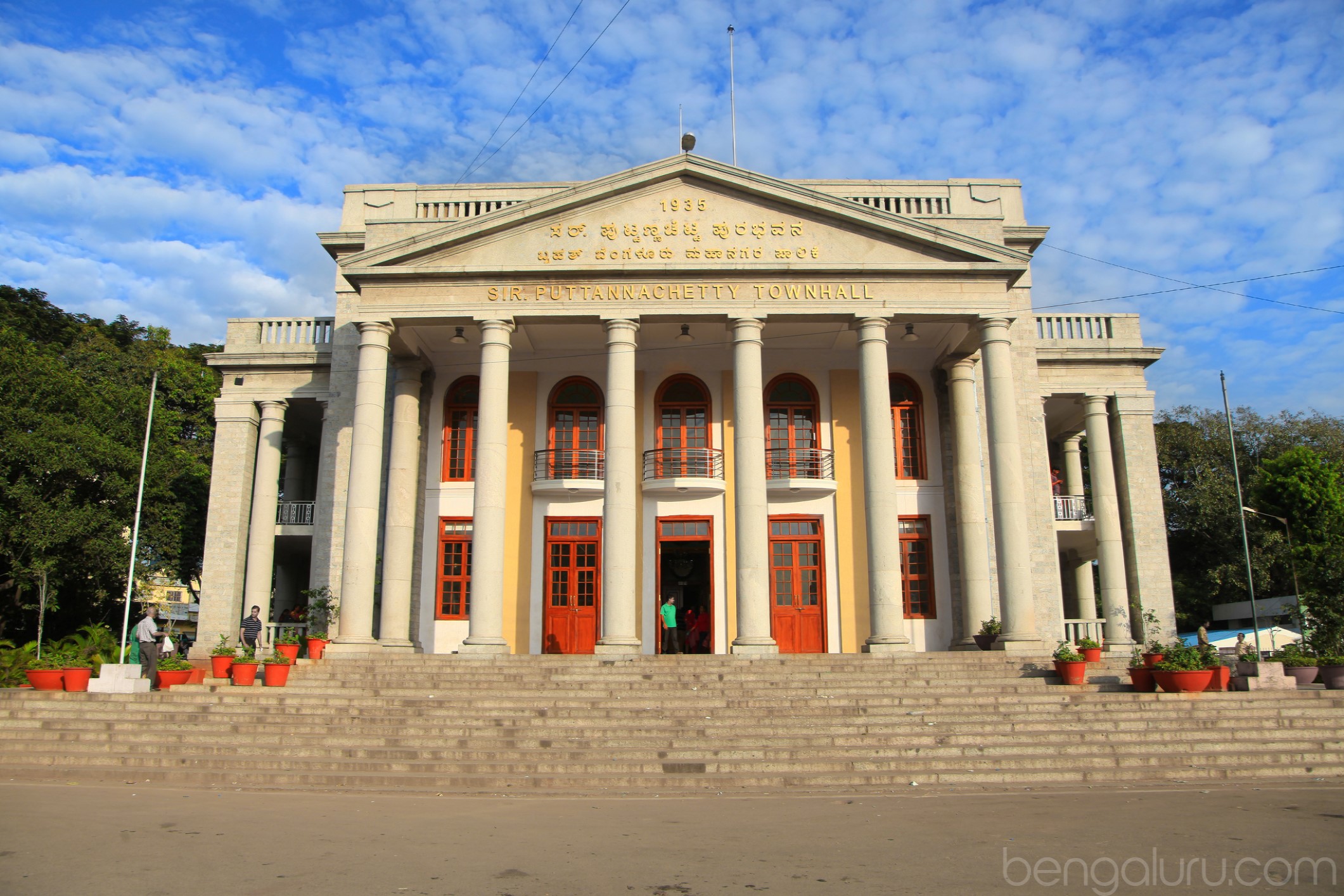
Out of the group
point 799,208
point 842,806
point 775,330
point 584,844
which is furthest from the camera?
point 775,330

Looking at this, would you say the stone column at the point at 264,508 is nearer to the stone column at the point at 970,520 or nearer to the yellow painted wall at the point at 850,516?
the yellow painted wall at the point at 850,516

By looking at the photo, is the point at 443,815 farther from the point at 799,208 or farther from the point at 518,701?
the point at 799,208

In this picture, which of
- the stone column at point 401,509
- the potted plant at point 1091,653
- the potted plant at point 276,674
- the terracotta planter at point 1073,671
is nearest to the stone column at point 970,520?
the potted plant at point 1091,653

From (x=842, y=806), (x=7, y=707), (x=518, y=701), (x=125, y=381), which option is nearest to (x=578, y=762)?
(x=518, y=701)

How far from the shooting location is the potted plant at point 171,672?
16.1m

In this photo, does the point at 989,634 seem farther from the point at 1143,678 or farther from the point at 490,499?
the point at 490,499

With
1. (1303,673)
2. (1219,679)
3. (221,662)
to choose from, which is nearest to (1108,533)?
(1303,673)

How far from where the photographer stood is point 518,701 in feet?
48.2

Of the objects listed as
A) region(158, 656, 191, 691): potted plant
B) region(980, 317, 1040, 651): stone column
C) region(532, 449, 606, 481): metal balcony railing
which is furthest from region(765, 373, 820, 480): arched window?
region(158, 656, 191, 691): potted plant

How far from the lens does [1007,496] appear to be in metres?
18.7

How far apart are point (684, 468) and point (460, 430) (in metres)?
5.76

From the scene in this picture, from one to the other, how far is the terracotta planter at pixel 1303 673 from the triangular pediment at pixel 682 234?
9074 millimetres

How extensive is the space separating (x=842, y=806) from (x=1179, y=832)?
322 cm

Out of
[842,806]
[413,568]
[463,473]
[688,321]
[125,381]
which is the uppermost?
[125,381]
